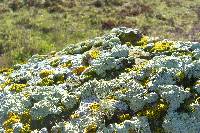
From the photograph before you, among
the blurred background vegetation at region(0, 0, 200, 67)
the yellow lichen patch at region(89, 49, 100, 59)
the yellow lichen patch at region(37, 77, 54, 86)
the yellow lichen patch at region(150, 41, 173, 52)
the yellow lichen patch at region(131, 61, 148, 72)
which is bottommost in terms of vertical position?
the blurred background vegetation at region(0, 0, 200, 67)

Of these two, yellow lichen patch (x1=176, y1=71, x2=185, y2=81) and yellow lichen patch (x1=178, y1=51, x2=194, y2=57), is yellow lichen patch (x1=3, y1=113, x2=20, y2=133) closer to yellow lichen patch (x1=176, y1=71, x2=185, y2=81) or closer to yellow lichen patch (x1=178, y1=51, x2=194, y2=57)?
yellow lichen patch (x1=176, y1=71, x2=185, y2=81)

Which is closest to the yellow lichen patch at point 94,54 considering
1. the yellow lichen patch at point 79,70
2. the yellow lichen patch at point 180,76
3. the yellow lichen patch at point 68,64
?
the yellow lichen patch at point 79,70

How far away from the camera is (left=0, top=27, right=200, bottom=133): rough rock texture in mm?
9266

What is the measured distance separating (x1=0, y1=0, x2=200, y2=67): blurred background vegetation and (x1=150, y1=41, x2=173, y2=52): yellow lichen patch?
10.2 meters

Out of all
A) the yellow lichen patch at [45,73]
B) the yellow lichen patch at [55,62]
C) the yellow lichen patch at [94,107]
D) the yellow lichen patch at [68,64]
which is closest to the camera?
the yellow lichen patch at [94,107]

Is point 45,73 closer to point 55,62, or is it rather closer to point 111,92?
point 55,62

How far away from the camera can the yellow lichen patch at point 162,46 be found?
11.4 metres

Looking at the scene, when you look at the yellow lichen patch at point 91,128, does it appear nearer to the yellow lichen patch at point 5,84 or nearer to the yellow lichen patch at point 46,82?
the yellow lichen patch at point 46,82

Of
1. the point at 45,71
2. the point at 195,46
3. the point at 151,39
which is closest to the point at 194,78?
the point at 195,46

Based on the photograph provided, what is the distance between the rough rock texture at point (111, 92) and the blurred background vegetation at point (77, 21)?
965 centimetres

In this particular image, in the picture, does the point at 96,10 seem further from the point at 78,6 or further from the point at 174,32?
the point at 174,32

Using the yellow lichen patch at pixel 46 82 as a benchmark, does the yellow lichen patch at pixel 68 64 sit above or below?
above

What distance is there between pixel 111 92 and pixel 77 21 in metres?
17.4

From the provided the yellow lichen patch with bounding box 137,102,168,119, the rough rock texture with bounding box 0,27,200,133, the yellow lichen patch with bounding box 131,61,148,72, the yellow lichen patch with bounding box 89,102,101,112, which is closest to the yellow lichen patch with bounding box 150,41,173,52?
the rough rock texture with bounding box 0,27,200,133
